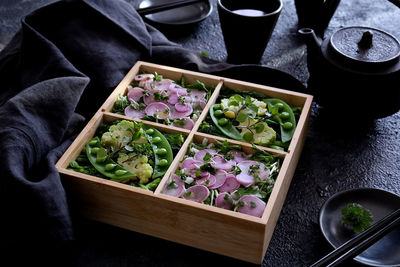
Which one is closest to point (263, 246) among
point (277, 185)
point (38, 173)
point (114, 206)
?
point (277, 185)

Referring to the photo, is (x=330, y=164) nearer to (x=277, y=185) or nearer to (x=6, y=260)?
(x=277, y=185)

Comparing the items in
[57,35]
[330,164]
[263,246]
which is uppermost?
[57,35]

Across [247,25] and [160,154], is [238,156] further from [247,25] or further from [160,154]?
[247,25]

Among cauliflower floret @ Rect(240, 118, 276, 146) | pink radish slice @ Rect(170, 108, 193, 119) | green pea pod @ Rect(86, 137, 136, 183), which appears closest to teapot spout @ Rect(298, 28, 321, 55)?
cauliflower floret @ Rect(240, 118, 276, 146)

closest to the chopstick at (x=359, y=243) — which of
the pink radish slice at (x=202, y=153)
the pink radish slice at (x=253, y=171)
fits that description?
the pink radish slice at (x=253, y=171)

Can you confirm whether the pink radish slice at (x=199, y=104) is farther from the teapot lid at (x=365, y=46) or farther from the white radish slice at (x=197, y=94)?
the teapot lid at (x=365, y=46)

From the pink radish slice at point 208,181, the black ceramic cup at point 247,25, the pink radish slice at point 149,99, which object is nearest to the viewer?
the pink radish slice at point 208,181

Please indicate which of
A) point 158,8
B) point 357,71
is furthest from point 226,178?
point 158,8
